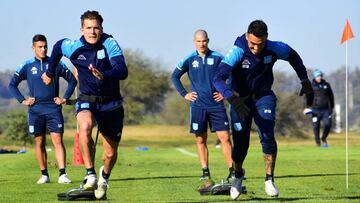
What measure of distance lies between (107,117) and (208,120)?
12.6 feet

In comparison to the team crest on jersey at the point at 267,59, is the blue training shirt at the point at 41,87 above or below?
below

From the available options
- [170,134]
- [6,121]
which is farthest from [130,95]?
[6,121]

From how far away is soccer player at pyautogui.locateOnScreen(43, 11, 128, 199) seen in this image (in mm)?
12758

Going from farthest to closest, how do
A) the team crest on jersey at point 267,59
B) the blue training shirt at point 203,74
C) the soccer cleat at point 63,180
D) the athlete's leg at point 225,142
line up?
the soccer cleat at point 63,180 → the athlete's leg at point 225,142 → the blue training shirt at point 203,74 → the team crest on jersey at point 267,59

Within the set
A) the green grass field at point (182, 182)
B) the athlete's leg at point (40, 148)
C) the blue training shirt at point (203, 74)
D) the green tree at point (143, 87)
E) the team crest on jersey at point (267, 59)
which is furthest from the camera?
the green tree at point (143, 87)

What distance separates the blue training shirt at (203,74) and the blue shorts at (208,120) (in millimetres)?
89

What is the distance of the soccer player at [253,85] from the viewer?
1240 cm

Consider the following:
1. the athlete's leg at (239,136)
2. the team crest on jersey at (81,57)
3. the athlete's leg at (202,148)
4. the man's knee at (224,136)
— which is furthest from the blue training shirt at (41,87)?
the athlete's leg at (239,136)

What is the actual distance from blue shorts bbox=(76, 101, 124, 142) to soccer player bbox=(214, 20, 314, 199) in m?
1.47

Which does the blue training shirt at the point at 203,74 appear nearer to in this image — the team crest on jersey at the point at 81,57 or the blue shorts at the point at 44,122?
the blue shorts at the point at 44,122

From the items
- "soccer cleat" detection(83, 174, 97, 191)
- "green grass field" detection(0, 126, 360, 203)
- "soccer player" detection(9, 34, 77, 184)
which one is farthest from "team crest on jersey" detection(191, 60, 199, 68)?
"soccer cleat" detection(83, 174, 97, 191)

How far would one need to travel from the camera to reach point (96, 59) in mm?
12812

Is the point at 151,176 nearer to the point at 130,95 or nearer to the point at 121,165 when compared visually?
the point at 121,165

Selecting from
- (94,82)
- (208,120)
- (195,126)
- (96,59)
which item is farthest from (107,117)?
(208,120)
